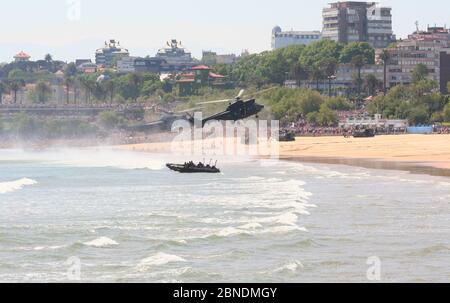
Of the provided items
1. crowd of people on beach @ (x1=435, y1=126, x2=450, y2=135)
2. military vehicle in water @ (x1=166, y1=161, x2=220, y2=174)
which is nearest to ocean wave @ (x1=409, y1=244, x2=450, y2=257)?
military vehicle in water @ (x1=166, y1=161, x2=220, y2=174)

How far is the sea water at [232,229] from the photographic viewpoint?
150 feet

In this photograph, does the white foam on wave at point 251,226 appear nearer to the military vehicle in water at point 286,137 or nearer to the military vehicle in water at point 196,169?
the military vehicle in water at point 196,169

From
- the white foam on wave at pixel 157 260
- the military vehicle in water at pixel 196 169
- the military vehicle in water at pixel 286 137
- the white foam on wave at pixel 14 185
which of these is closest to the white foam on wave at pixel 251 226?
the white foam on wave at pixel 157 260

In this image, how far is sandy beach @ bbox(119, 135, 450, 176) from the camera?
108 m

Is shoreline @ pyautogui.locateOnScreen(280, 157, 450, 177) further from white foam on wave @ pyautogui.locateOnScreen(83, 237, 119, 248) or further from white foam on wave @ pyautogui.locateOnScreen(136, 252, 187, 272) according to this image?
white foam on wave @ pyautogui.locateOnScreen(136, 252, 187, 272)

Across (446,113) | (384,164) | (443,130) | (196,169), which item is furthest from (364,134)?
(196,169)

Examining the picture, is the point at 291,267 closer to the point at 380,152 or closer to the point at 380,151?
the point at 380,152

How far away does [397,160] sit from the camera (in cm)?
11450

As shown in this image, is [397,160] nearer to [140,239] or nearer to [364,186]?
[364,186]

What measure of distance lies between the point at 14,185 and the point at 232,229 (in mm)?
43255

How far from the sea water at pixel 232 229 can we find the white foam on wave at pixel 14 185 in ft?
1.62

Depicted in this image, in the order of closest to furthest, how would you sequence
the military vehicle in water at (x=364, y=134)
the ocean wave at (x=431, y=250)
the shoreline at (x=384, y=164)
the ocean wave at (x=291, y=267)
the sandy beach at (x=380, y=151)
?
the ocean wave at (x=291, y=267), the ocean wave at (x=431, y=250), the shoreline at (x=384, y=164), the sandy beach at (x=380, y=151), the military vehicle in water at (x=364, y=134)
